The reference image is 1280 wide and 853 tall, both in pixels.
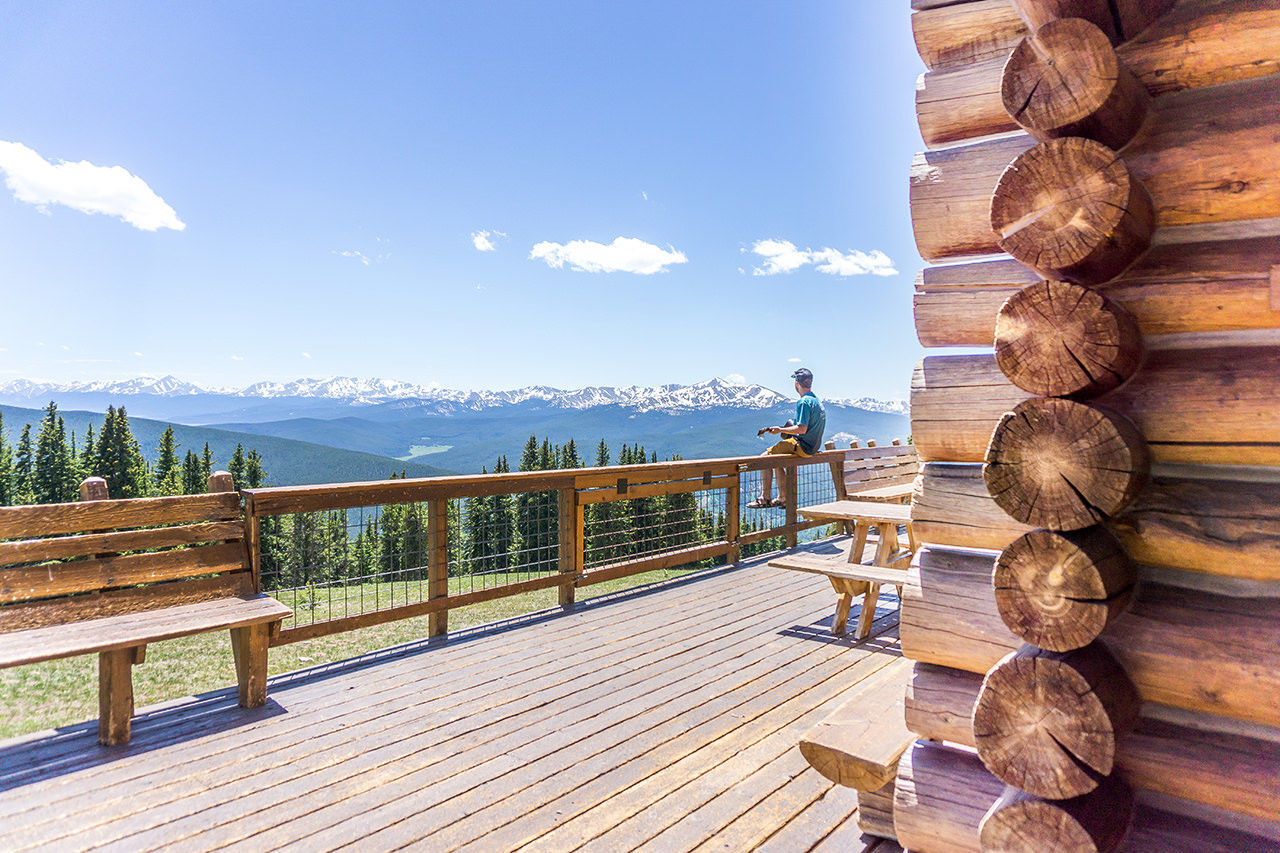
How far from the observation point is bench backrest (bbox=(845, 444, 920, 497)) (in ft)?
19.7

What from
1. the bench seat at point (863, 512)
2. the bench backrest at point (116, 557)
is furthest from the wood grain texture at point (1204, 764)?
the bench backrest at point (116, 557)

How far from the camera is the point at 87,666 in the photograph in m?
6.08

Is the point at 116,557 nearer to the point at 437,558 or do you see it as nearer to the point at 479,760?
the point at 437,558

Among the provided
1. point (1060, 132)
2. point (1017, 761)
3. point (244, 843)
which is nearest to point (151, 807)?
point (244, 843)

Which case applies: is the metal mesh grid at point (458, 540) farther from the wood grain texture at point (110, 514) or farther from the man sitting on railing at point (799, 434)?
the wood grain texture at point (110, 514)

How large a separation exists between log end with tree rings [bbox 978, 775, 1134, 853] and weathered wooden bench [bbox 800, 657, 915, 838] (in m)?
0.41

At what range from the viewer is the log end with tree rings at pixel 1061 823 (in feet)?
4.37

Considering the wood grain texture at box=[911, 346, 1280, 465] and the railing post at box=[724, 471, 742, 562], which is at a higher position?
the wood grain texture at box=[911, 346, 1280, 465]

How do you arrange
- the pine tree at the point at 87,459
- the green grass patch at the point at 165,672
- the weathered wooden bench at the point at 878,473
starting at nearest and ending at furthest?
the green grass patch at the point at 165,672 → the weathered wooden bench at the point at 878,473 → the pine tree at the point at 87,459

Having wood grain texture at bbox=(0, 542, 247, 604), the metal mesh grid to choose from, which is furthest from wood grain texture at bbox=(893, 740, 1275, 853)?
wood grain texture at bbox=(0, 542, 247, 604)

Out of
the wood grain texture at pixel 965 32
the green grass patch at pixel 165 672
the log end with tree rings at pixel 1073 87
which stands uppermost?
the wood grain texture at pixel 965 32

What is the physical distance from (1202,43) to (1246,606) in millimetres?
1220

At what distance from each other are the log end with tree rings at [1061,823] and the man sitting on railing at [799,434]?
6.10 m

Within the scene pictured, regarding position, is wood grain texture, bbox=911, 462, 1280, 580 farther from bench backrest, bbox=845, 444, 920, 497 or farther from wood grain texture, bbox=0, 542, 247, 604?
bench backrest, bbox=845, 444, 920, 497
